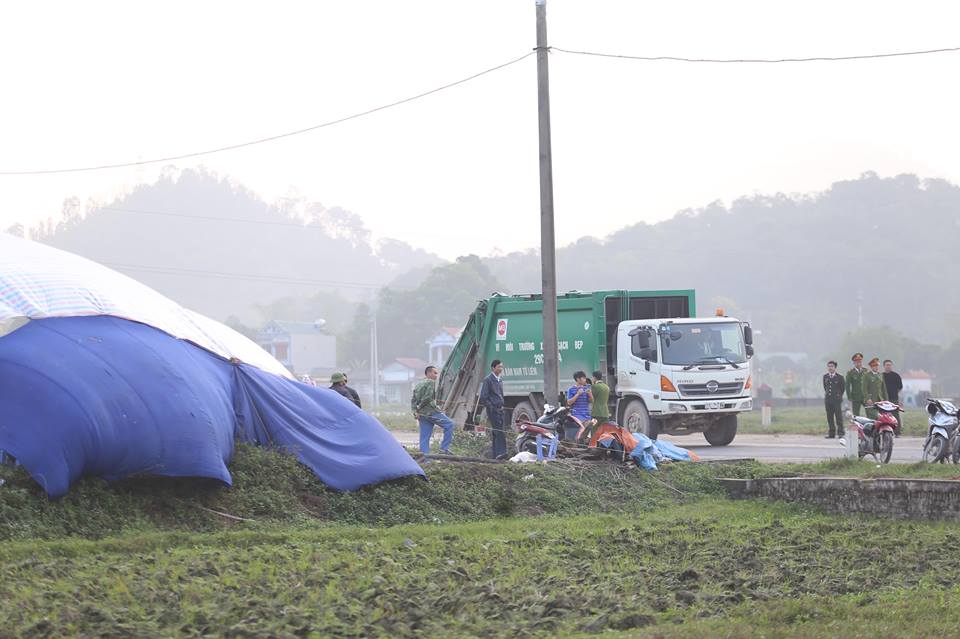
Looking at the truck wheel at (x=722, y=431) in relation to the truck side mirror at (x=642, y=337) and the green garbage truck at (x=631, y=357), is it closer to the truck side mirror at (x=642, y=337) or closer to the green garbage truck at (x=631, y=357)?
the green garbage truck at (x=631, y=357)

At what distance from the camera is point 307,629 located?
8359mm

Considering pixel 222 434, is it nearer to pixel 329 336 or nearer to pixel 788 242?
pixel 329 336

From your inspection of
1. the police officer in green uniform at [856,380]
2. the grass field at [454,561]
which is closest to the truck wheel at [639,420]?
the police officer in green uniform at [856,380]

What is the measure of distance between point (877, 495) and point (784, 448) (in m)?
10.6

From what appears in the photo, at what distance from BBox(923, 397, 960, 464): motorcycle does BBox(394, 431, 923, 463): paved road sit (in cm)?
187

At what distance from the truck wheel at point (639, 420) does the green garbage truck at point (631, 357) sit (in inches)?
0.8

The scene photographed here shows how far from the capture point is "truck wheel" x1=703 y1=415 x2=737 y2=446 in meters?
26.5

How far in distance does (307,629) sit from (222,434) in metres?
6.26

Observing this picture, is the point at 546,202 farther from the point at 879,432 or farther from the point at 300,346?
the point at 300,346

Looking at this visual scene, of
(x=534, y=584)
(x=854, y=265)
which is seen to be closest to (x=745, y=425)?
(x=534, y=584)

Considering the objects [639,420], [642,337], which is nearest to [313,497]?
[642,337]

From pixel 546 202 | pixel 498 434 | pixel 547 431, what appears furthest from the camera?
pixel 546 202

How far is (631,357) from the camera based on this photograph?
25359 millimetres

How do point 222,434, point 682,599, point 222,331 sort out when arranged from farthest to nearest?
1. point 222,331
2. point 222,434
3. point 682,599
